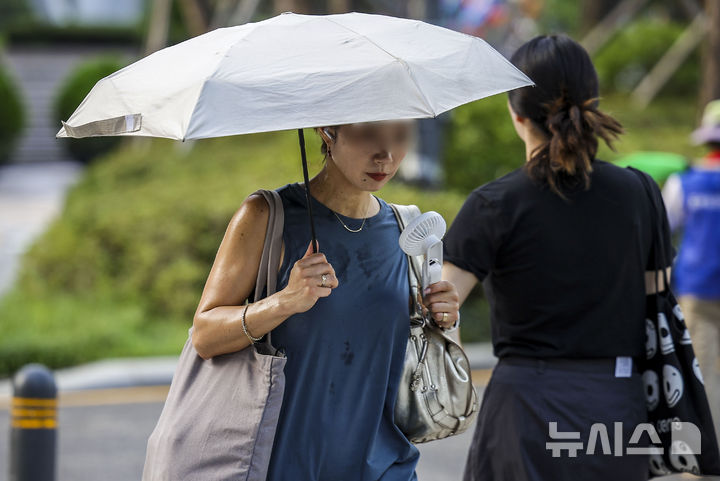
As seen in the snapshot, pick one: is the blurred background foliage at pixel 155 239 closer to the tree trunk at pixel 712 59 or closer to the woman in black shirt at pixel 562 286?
the tree trunk at pixel 712 59

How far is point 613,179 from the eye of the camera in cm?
295

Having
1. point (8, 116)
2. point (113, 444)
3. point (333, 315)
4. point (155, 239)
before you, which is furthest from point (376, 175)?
point (8, 116)

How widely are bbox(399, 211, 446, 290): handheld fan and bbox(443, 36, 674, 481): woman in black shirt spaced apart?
0.19 metres

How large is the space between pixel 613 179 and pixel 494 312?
501 millimetres

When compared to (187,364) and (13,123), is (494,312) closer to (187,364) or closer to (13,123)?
(187,364)

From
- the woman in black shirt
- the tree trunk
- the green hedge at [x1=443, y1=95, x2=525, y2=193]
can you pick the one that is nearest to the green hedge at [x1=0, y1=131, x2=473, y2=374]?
the green hedge at [x1=443, y1=95, x2=525, y2=193]

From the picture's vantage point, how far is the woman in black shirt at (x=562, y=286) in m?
2.87

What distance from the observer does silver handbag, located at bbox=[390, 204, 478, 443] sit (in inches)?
107

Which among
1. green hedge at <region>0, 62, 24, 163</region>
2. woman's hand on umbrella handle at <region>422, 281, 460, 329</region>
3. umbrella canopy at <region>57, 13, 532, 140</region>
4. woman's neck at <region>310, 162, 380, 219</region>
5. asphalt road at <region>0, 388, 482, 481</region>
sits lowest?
asphalt road at <region>0, 388, 482, 481</region>

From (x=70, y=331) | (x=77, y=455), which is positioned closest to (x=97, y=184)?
(x=70, y=331)

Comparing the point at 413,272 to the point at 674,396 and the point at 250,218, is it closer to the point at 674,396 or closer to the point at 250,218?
the point at 250,218

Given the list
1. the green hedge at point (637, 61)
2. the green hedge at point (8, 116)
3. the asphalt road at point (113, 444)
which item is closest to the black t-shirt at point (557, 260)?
the asphalt road at point (113, 444)

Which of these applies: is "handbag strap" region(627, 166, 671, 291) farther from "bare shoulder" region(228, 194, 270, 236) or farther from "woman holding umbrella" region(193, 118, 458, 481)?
"bare shoulder" region(228, 194, 270, 236)

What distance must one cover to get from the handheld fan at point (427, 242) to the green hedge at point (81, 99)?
72.4 feet
